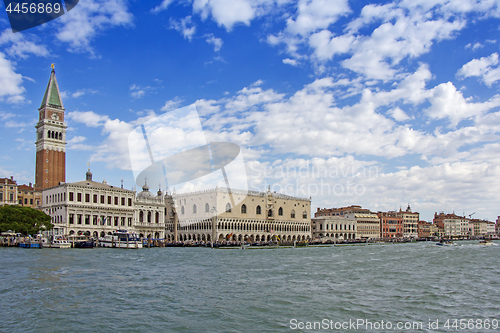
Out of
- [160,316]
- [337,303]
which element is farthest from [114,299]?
[337,303]

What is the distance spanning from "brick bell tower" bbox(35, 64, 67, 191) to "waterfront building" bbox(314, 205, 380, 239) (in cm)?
6869

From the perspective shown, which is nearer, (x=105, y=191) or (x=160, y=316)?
(x=160, y=316)

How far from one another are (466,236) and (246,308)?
153809 mm

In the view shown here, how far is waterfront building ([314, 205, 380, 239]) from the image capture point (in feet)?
359

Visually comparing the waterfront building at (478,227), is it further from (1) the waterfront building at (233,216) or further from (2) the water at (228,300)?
(2) the water at (228,300)

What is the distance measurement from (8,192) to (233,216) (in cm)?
3669

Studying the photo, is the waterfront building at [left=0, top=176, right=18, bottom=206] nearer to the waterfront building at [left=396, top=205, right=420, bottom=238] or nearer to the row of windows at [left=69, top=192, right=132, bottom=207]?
the row of windows at [left=69, top=192, right=132, bottom=207]

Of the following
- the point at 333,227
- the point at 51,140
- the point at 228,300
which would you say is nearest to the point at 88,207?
the point at 51,140

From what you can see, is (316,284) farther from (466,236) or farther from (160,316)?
(466,236)

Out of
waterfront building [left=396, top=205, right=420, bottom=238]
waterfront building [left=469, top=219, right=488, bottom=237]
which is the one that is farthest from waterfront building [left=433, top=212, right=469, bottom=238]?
waterfront building [left=396, top=205, right=420, bottom=238]

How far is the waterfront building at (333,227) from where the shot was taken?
100750mm

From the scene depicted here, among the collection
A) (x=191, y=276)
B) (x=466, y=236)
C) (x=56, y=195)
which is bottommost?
(x=466, y=236)

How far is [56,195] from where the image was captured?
187ft

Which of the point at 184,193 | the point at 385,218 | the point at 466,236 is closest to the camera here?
the point at 184,193
